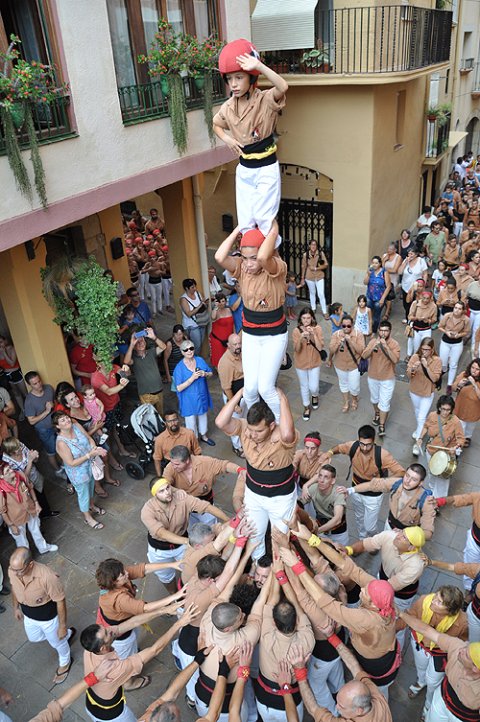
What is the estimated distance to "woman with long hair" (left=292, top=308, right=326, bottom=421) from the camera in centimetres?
963

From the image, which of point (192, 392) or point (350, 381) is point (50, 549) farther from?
point (350, 381)

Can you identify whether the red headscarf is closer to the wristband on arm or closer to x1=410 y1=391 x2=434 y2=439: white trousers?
the wristband on arm

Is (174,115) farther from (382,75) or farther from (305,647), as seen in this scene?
(305,647)

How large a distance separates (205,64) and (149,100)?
1.26m

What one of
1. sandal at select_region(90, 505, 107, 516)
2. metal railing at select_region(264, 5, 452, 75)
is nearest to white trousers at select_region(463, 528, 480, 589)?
sandal at select_region(90, 505, 107, 516)

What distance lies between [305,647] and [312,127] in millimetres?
12118

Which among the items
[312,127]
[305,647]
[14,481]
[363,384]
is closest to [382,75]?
[312,127]

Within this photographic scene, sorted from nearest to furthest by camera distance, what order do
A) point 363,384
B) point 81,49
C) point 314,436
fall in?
1. point 314,436
2. point 81,49
3. point 363,384

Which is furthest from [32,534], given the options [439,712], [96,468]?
[439,712]

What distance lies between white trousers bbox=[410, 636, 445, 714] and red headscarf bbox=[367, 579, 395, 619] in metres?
1.18

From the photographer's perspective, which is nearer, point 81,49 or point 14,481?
point 14,481

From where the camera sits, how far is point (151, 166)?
30.6 feet

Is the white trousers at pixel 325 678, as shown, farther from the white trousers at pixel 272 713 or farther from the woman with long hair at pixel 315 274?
the woman with long hair at pixel 315 274

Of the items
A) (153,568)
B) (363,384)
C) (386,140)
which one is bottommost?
(363,384)
